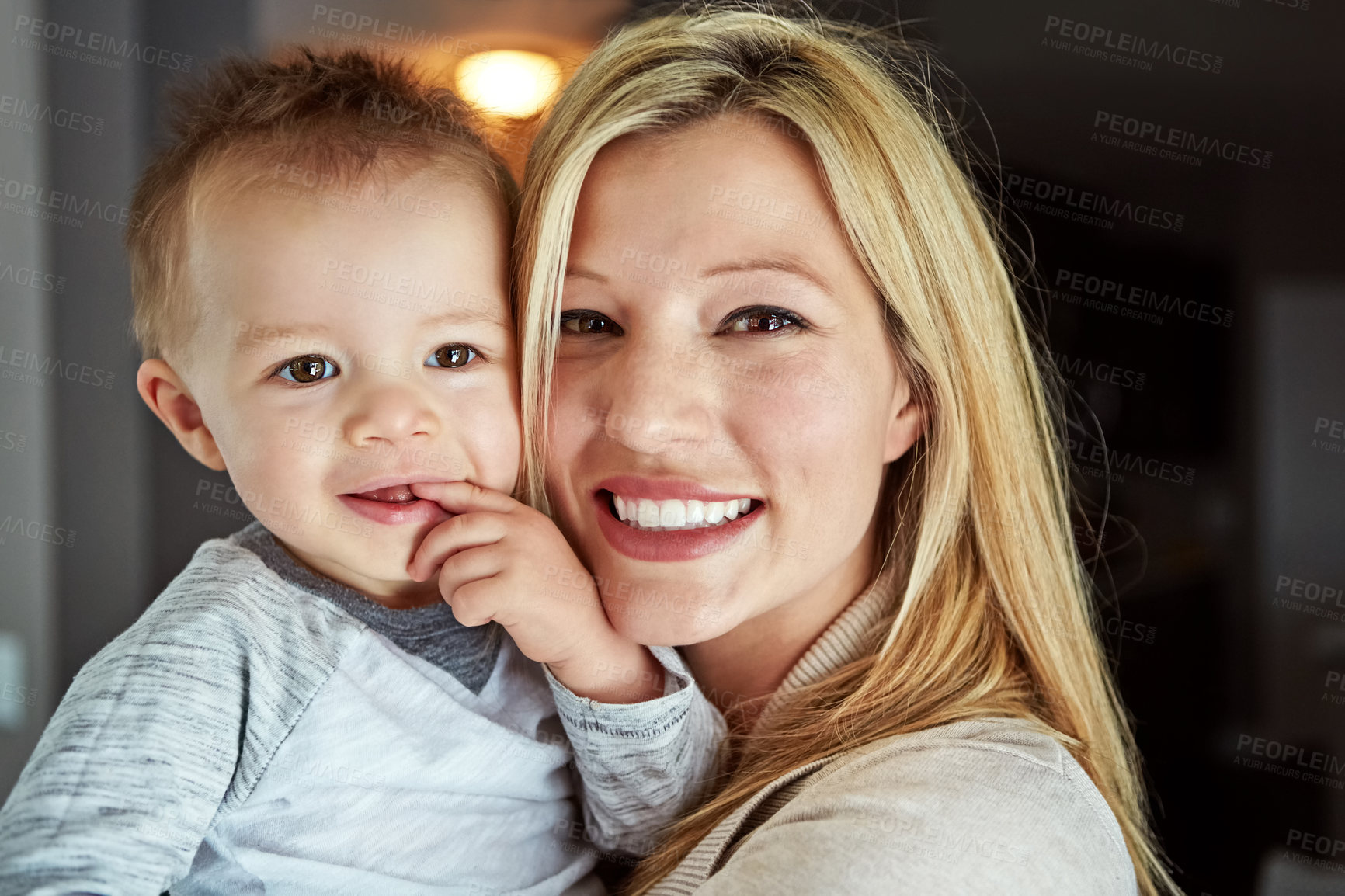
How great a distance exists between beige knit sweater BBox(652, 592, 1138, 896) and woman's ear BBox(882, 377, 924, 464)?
0.37 m

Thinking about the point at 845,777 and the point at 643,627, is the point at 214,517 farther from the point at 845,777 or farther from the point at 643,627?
the point at 845,777

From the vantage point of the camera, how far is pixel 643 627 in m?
1.16

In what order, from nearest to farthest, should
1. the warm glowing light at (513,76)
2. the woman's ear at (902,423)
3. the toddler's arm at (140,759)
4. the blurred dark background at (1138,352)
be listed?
the toddler's arm at (140,759) → the woman's ear at (902,423) → the blurred dark background at (1138,352) → the warm glowing light at (513,76)

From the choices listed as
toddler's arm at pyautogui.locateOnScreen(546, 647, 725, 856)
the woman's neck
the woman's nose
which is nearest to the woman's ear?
the woman's neck

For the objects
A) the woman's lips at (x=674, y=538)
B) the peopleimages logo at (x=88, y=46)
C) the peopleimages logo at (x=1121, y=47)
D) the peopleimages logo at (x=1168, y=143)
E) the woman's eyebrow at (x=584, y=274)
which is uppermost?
the peopleimages logo at (x=1121, y=47)

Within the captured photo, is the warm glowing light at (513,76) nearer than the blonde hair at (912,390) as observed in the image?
No

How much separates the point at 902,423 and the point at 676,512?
0.36 metres

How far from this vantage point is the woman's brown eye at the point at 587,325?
123 centimetres

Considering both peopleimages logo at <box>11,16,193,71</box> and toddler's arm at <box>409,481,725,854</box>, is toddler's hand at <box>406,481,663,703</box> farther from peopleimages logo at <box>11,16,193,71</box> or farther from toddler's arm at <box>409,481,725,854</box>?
peopleimages logo at <box>11,16,193,71</box>

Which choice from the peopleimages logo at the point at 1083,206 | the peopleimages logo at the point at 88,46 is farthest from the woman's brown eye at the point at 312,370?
the peopleimages logo at the point at 1083,206

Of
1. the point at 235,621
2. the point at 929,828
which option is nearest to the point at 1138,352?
the point at 929,828

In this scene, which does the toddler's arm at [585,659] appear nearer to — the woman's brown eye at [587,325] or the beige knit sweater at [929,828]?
the beige knit sweater at [929,828]

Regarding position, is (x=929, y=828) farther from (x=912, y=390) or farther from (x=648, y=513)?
(x=912, y=390)

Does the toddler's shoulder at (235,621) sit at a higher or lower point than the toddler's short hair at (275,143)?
lower
